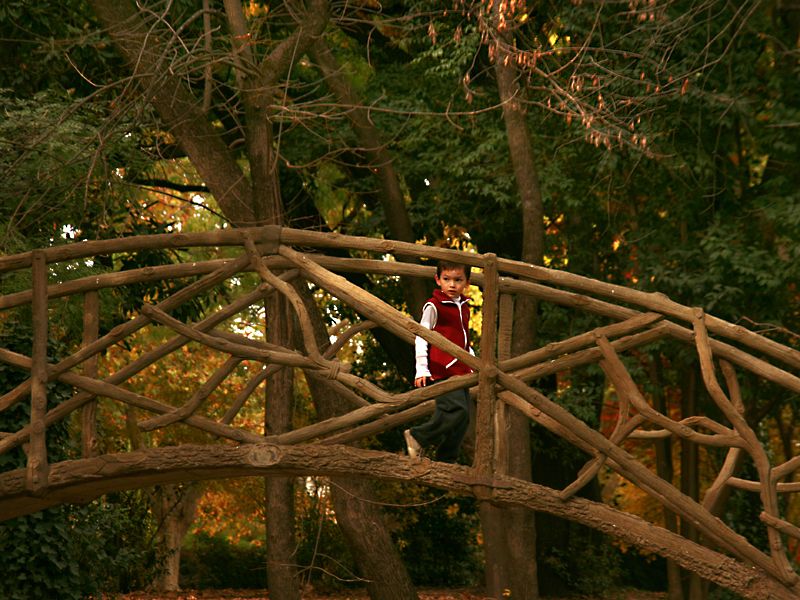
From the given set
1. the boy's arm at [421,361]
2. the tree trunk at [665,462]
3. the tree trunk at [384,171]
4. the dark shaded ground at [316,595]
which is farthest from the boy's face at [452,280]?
the tree trunk at [665,462]

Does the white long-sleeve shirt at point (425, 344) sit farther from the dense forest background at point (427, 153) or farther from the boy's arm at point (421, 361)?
the dense forest background at point (427, 153)

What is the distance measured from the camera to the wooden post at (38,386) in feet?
23.4

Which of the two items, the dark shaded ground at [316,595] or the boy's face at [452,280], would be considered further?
the dark shaded ground at [316,595]

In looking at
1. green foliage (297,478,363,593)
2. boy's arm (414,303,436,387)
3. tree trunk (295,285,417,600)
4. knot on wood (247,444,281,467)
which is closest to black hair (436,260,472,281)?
boy's arm (414,303,436,387)

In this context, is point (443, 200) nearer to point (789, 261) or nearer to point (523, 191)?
point (523, 191)

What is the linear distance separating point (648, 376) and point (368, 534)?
5.88 meters

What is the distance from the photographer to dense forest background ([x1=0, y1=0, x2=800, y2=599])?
1125 centimetres

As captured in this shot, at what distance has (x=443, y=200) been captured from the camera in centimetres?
1542

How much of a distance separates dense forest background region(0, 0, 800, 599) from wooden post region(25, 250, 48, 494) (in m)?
2.26

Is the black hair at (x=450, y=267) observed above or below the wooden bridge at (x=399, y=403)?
above

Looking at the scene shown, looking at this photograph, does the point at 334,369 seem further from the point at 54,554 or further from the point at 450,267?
the point at 54,554

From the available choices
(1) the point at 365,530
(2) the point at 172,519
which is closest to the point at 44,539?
(1) the point at 365,530

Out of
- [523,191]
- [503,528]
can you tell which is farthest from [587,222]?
[503,528]

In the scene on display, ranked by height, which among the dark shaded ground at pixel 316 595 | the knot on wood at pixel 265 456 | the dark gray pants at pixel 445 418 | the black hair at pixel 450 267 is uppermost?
the black hair at pixel 450 267
